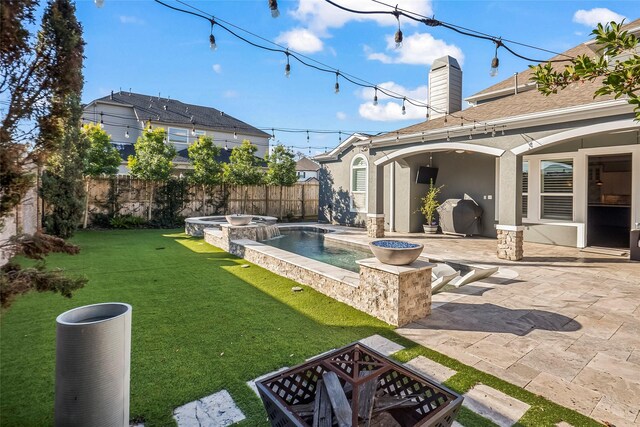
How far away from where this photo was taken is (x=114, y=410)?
2.27 metres

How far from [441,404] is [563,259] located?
27.5ft

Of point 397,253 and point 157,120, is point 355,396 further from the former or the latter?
point 157,120

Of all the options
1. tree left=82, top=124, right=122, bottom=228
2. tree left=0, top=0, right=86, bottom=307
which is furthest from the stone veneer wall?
tree left=82, top=124, right=122, bottom=228

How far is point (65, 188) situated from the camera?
10.3m

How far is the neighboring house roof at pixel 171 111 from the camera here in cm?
2317

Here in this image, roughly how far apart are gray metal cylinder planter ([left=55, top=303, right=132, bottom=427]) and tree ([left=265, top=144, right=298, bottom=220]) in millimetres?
15652

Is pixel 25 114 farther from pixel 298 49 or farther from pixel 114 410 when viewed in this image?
pixel 298 49

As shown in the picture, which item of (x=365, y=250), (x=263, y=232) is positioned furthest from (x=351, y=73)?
(x=263, y=232)

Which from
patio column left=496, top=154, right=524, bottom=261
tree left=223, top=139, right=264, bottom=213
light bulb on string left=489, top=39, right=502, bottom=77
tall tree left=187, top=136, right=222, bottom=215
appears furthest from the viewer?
tree left=223, top=139, right=264, bottom=213

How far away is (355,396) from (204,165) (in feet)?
49.9

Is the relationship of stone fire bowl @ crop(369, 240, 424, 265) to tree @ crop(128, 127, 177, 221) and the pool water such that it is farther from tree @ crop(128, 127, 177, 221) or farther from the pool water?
tree @ crop(128, 127, 177, 221)

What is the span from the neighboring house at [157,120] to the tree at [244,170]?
4110 millimetres

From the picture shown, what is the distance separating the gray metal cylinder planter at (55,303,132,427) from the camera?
215 cm

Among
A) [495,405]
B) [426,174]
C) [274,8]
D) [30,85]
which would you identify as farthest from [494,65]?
[30,85]
